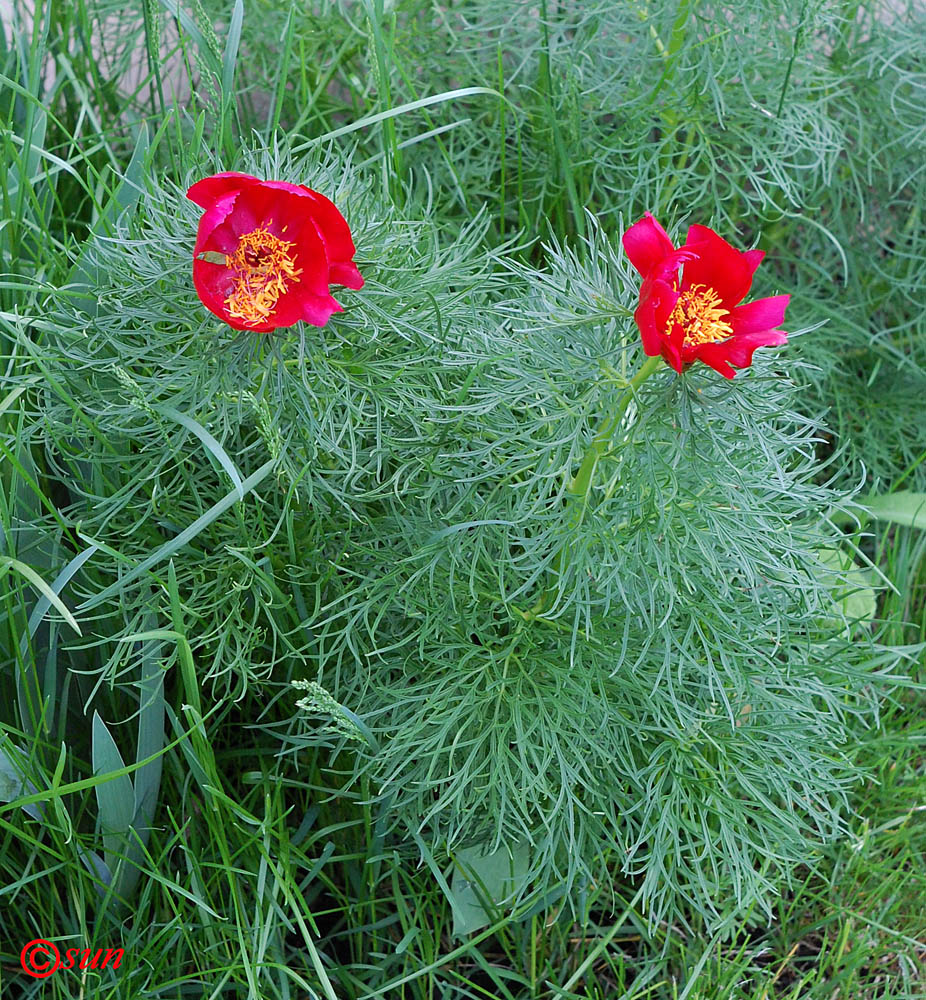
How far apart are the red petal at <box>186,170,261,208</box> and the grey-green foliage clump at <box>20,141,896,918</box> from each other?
14 centimetres

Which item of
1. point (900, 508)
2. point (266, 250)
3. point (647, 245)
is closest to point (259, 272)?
point (266, 250)

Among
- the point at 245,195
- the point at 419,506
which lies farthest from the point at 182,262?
the point at 419,506

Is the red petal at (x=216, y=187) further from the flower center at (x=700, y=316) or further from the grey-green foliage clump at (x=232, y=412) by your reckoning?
the flower center at (x=700, y=316)

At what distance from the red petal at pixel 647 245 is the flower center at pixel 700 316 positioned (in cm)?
4

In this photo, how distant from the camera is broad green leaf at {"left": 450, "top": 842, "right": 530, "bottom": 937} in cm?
124

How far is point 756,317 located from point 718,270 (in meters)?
0.05

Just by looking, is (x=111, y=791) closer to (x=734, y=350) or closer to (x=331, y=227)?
(x=331, y=227)

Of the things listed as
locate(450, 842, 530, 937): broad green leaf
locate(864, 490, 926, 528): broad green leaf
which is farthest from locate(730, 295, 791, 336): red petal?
locate(864, 490, 926, 528): broad green leaf

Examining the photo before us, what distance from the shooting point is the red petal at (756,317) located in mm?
965

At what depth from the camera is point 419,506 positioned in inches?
50.0

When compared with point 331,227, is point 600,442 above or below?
below

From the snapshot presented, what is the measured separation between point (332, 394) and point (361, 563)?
0.23 meters

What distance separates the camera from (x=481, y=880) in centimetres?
124
